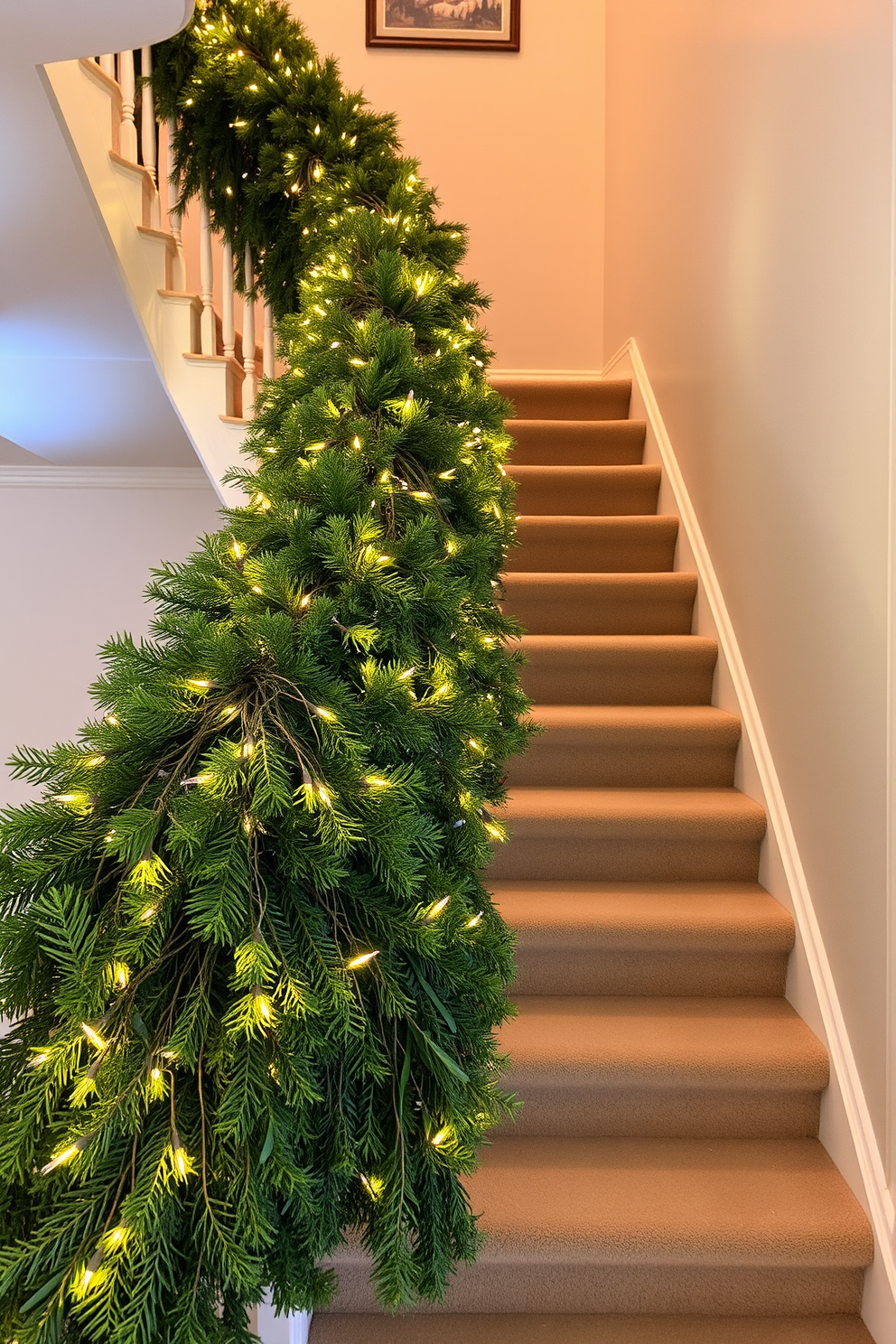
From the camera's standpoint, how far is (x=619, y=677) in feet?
9.08

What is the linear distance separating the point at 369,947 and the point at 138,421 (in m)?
3.32

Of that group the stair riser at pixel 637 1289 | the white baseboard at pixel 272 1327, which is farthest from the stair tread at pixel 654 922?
the white baseboard at pixel 272 1327

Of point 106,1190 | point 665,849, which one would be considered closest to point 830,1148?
point 665,849

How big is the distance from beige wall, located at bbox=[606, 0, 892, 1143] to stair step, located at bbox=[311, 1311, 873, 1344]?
0.36 meters

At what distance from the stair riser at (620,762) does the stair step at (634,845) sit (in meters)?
0.20

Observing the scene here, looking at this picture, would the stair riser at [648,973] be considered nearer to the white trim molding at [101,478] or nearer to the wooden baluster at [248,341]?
the wooden baluster at [248,341]

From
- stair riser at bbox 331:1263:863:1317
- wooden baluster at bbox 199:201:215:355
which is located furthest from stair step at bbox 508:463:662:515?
stair riser at bbox 331:1263:863:1317

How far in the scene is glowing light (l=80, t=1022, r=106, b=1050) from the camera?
0.67 meters

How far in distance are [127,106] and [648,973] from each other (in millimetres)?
2602

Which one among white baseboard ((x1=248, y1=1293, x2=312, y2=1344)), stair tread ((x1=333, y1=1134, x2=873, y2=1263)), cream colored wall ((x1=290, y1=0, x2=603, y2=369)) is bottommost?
stair tread ((x1=333, y1=1134, x2=873, y2=1263))

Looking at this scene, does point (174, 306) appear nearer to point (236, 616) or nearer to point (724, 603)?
point (724, 603)

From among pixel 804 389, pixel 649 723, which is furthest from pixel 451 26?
pixel 649 723

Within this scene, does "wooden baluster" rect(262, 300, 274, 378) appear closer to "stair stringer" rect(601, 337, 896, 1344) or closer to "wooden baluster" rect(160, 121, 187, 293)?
"wooden baluster" rect(160, 121, 187, 293)

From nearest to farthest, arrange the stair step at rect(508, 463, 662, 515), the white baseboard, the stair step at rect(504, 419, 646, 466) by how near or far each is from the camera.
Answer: the white baseboard, the stair step at rect(508, 463, 662, 515), the stair step at rect(504, 419, 646, 466)
